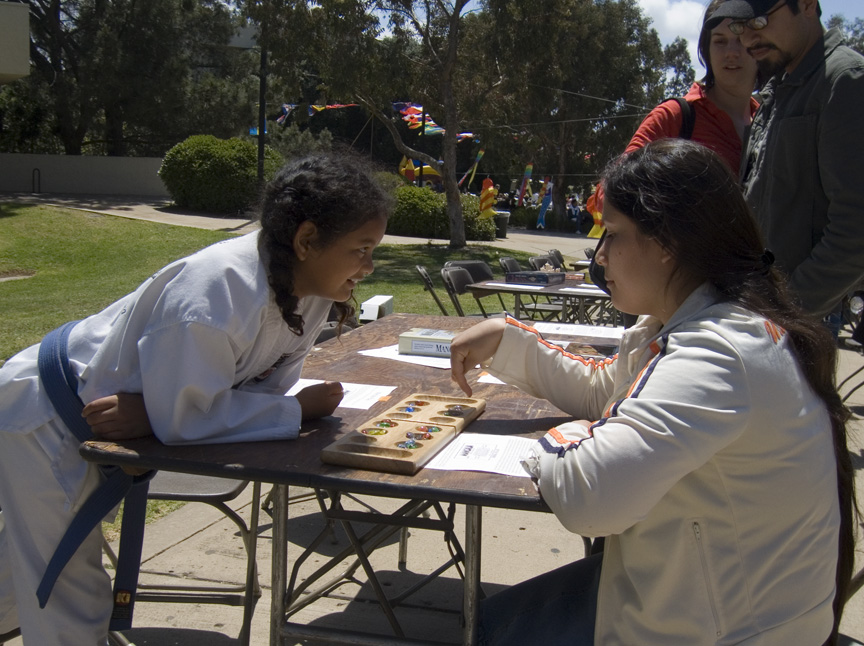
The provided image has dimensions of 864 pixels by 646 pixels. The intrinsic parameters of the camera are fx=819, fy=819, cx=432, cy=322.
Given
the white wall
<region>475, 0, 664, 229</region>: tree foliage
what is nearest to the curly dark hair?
the white wall

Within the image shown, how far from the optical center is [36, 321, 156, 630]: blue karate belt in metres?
1.75

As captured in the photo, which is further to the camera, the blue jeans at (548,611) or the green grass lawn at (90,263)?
the green grass lawn at (90,263)

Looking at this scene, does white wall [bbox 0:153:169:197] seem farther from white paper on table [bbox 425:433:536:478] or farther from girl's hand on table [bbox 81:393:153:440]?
white paper on table [bbox 425:433:536:478]

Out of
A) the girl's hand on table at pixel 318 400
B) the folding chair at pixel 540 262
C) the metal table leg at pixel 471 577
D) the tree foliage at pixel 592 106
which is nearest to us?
the metal table leg at pixel 471 577

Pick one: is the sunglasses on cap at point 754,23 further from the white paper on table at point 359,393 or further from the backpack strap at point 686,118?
the white paper on table at point 359,393

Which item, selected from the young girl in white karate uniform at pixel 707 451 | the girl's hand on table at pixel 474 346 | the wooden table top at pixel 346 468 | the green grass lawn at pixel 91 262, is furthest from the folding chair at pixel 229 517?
the green grass lawn at pixel 91 262

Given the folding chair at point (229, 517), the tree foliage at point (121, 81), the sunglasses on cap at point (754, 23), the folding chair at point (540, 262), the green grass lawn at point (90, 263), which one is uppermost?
the tree foliage at point (121, 81)

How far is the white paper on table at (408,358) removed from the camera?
266 centimetres

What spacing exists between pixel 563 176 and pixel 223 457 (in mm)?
32347

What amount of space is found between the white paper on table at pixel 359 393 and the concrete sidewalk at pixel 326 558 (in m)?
0.90

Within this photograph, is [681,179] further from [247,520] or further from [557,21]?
[557,21]

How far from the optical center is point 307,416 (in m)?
1.94

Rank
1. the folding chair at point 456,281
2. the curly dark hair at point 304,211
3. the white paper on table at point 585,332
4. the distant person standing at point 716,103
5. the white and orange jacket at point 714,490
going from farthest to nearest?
the folding chair at point 456,281 → the white paper on table at point 585,332 → the distant person standing at point 716,103 → the curly dark hair at point 304,211 → the white and orange jacket at point 714,490

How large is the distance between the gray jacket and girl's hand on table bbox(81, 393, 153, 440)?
73.7 inches
